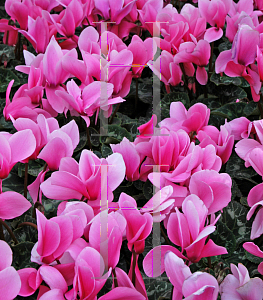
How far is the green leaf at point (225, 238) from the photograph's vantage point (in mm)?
737

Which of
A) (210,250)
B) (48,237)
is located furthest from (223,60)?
(48,237)

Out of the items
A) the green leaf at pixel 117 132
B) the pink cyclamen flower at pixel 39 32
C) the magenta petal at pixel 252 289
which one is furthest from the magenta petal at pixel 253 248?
the pink cyclamen flower at pixel 39 32

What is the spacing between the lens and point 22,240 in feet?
2.34

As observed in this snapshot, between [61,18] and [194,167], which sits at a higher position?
[61,18]

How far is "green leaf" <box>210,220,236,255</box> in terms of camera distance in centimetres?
74

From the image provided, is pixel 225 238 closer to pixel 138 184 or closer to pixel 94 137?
pixel 138 184

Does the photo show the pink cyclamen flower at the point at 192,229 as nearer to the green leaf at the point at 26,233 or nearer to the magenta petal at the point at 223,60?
the green leaf at the point at 26,233

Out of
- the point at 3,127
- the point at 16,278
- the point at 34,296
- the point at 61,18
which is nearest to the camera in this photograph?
the point at 16,278

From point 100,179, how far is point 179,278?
200 mm

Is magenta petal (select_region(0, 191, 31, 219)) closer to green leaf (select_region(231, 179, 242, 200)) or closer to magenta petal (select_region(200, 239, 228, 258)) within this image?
magenta petal (select_region(200, 239, 228, 258))

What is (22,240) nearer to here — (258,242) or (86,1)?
(258,242)

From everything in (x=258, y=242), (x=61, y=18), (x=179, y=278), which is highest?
(x=61, y=18)

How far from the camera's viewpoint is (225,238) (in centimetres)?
74

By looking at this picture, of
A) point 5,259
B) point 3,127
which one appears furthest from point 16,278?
point 3,127
